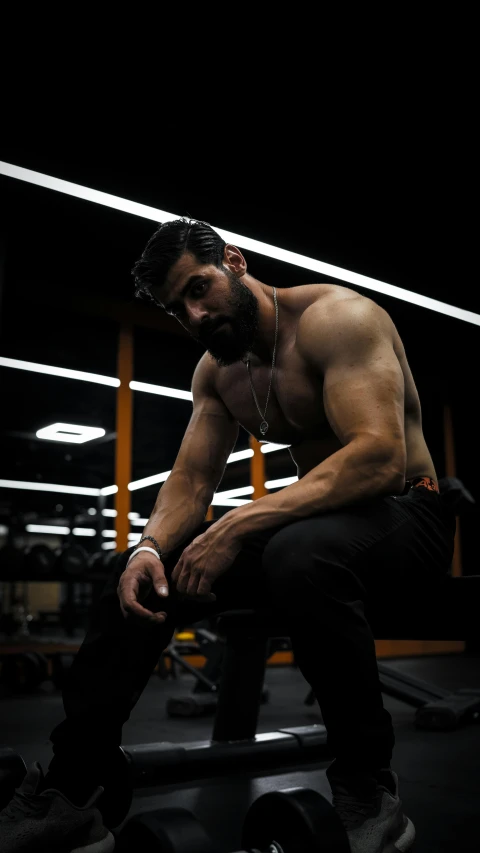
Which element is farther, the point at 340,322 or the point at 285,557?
the point at 340,322

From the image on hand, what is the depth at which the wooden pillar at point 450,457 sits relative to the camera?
6055 millimetres

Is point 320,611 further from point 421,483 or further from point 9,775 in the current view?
point 9,775

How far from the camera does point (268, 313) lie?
121 cm

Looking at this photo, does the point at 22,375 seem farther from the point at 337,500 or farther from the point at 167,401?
the point at 337,500

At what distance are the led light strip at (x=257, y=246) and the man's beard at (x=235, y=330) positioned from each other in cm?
230

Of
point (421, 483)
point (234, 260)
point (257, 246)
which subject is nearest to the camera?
point (421, 483)

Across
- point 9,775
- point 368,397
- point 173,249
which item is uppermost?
point 173,249

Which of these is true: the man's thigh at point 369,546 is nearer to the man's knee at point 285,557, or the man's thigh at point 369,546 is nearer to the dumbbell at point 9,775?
the man's knee at point 285,557

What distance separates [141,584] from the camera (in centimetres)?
99

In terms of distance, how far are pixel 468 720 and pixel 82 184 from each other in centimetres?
293

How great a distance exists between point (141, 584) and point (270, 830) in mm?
376

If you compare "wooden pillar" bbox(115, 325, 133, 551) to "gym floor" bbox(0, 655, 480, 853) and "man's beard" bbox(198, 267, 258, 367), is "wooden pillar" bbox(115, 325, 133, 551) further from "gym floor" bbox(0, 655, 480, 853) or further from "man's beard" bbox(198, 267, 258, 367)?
"man's beard" bbox(198, 267, 258, 367)

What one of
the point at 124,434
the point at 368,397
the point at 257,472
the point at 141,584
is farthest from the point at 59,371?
the point at 368,397

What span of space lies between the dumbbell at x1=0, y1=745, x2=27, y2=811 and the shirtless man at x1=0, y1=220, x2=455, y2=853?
0.81 ft
